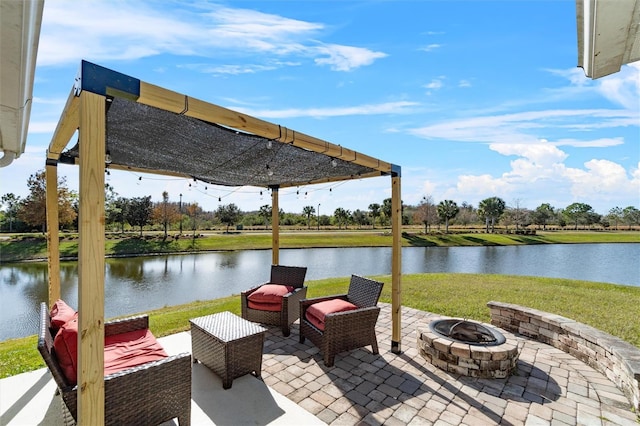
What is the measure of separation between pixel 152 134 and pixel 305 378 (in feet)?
8.91

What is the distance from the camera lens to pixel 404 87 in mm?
5812

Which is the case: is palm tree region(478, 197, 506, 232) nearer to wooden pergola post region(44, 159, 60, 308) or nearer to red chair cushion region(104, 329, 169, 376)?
red chair cushion region(104, 329, 169, 376)

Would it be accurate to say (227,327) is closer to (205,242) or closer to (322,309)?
(322,309)

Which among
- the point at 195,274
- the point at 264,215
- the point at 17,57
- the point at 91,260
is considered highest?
the point at 17,57

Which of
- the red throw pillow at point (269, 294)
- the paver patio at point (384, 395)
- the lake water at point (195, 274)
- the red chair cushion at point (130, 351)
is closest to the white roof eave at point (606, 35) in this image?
the paver patio at point (384, 395)

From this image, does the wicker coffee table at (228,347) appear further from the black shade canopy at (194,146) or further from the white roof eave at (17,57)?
the white roof eave at (17,57)

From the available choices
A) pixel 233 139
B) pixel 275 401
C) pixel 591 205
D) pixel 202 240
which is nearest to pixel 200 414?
pixel 275 401

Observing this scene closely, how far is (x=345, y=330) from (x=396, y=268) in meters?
1.00

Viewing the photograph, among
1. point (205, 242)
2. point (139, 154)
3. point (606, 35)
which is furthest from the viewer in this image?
point (205, 242)

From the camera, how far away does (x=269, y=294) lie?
439 cm

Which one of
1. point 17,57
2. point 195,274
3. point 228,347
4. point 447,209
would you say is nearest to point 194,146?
Result: point 17,57

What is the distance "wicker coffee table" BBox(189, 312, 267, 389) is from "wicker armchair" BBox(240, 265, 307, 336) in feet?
3.23

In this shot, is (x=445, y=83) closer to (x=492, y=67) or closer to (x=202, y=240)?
(x=492, y=67)

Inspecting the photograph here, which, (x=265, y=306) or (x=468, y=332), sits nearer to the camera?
(x=468, y=332)
